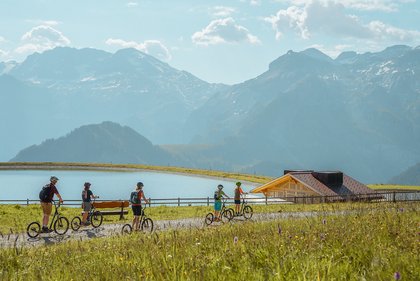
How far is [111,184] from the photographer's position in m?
94.4

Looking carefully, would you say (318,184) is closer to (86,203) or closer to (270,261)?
(86,203)

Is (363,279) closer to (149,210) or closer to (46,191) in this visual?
(46,191)

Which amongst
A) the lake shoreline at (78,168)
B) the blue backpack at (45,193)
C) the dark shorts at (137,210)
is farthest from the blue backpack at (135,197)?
the lake shoreline at (78,168)

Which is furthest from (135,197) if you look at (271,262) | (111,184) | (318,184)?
(111,184)

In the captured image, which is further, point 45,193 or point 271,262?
point 45,193

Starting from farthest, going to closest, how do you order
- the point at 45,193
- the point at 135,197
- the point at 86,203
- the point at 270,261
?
the point at 86,203 < the point at 135,197 < the point at 45,193 < the point at 270,261

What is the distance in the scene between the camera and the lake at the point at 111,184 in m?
80.3

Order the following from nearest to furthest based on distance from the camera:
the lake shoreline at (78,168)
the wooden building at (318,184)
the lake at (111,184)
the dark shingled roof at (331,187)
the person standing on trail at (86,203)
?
the person standing on trail at (86,203), the dark shingled roof at (331,187), the wooden building at (318,184), the lake at (111,184), the lake shoreline at (78,168)

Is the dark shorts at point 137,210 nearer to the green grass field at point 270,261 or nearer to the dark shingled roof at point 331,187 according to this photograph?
the green grass field at point 270,261

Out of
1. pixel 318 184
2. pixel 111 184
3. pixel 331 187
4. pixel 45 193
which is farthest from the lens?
pixel 111 184

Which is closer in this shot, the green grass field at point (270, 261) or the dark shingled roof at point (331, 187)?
the green grass field at point (270, 261)

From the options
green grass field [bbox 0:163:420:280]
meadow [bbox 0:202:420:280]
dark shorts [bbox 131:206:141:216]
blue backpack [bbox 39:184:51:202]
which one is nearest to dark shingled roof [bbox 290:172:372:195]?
dark shorts [bbox 131:206:141:216]

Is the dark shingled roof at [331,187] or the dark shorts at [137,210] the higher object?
the dark shingled roof at [331,187]

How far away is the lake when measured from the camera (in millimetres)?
80312
